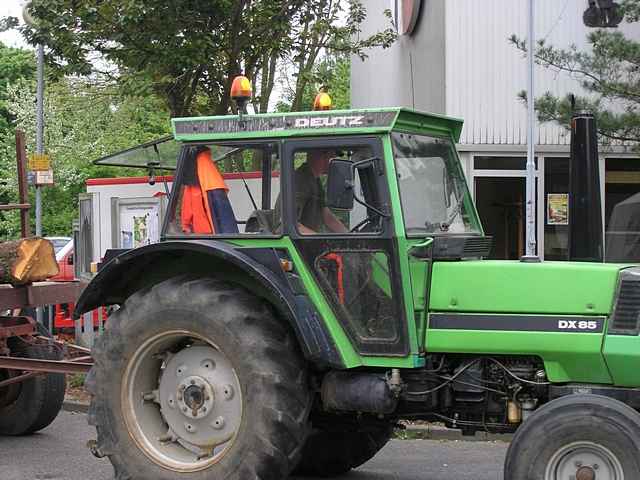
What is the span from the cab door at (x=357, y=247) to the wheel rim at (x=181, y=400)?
76 centimetres

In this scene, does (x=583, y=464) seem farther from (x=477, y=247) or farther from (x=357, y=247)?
(x=357, y=247)

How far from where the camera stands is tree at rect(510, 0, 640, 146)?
11133 millimetres

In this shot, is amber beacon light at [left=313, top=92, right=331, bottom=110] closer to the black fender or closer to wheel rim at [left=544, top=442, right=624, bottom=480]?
the black fender

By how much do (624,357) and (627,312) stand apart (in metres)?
0.24

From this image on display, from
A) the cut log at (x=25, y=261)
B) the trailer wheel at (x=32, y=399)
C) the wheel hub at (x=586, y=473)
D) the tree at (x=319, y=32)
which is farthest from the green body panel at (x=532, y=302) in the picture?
the tree at (x=319, y=32)

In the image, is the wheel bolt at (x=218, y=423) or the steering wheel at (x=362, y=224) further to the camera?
the wheel bolt at (x=218, y=423)

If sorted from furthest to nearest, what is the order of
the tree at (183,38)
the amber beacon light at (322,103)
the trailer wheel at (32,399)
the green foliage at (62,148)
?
1. the green foliage at (62,148)
2. the tree at (183,38)
3. the trailer wheel at (32,399)
4. the amber beacon light at (322,103)

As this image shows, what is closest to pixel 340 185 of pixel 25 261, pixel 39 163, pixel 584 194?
pixel 25 261

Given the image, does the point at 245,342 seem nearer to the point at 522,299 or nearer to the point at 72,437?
the point at 522,299

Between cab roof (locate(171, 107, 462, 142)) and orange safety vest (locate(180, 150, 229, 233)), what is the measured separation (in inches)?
6.3

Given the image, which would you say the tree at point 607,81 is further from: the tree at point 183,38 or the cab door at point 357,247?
the cab door at point 357,247

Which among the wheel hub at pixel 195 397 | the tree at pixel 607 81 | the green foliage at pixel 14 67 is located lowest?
the wheel hub at pixel 195 397

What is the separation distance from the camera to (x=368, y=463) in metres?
7.50

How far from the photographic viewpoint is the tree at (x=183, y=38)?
11.1 m
